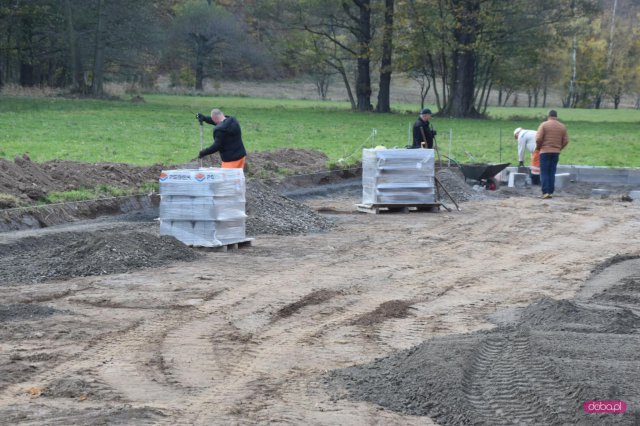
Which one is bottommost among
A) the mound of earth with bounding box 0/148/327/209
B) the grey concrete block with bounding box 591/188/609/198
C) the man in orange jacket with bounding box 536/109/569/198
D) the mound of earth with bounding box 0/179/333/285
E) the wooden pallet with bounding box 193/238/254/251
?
the grey concrete block with bounding box 591/188/609/198

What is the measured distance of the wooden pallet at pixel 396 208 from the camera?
1858 cm

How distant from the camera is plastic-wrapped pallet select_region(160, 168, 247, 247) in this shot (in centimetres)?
1346

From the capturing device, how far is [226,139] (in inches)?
620

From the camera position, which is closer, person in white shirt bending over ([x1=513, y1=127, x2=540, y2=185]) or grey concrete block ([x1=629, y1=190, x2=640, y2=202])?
grey concrete block ([x1=629, y1=190, x2=640, y2=202])

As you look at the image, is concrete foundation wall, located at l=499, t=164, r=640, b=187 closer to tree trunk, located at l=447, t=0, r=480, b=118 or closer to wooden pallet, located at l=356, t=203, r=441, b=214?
wooden pallet, located at l=356, t=203, r=441, b=214

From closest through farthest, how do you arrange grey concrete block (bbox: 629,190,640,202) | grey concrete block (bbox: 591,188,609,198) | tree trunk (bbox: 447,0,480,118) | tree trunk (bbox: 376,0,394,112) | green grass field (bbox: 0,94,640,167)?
1. grey concrete block (bbox: 629,190,640,202)
2. grey concrete block (bbox: 591,188,609,198)
3. green grass field (bbox: 0,94,640,167)
4. tree trunk (bbox: 447,0,480,118)
5. tree trunk (bbox: 376,0,394,112)

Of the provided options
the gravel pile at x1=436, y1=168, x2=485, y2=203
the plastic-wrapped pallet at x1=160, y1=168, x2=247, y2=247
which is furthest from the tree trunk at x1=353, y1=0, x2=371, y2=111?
the plastic-wrapped pallet at x1=160, y1=168, x2=247, y2=247

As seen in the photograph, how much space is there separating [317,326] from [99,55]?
49.2 meters

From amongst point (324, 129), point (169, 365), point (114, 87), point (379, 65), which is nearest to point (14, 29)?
point (114, 87)

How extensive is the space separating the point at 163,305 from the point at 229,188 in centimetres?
403

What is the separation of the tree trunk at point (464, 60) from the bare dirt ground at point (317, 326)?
34.1m

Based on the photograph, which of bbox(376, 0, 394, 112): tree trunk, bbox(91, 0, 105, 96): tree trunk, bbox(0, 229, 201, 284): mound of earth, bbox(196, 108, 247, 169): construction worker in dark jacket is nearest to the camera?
bbox(0, 229, 201, 284): mound of earth

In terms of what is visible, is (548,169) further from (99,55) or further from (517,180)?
(99,55)

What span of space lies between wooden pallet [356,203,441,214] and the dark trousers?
3316 mm
